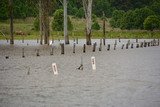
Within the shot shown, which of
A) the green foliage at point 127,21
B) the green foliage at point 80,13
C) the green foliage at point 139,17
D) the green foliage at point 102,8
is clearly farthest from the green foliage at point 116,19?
the green foliage at point 102,8

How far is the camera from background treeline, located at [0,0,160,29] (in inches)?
4321

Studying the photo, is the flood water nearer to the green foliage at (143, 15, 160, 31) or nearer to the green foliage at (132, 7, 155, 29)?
the green foliage at (143, 15, 160, 31)

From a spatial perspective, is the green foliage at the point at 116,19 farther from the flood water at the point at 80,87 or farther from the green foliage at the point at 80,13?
the flood water at the point at 80,87

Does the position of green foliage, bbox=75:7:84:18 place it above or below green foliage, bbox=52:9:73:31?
above

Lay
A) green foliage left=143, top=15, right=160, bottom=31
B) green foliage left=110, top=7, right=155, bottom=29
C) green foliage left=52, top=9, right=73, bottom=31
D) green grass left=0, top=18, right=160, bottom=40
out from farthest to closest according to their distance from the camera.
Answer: green foliage left=110, top=7, right=155, bottom=29
green foliage left=52, top=9, right=73, bottom=31
green foliage left=143, top=15, right=160, bottom=31
green grass left=0, top=18, right=160, bottom=40

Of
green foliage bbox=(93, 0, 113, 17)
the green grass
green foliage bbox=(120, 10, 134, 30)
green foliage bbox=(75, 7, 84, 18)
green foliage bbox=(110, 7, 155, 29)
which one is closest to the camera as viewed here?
the green grass

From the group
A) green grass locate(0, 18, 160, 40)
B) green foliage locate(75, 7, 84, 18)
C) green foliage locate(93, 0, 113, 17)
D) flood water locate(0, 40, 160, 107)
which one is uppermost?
green foliage locate(93, 0, 113, 17)

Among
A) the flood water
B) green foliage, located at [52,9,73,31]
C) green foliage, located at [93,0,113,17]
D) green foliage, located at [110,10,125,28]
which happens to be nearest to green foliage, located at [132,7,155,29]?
green foliage, located at [110,10,125,28]

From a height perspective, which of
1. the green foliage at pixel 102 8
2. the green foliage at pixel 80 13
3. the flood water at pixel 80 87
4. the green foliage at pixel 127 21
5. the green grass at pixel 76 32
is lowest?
the flood water at pixel 80 87

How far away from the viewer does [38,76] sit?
947 inches

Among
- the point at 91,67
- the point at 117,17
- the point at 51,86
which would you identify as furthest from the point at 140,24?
the point at 51,86

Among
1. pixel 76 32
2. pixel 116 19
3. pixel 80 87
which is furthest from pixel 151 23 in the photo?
pixel 80 87

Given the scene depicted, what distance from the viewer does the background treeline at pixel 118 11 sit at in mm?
109750

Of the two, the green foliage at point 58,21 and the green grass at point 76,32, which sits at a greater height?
the green foliage at point 58,21
